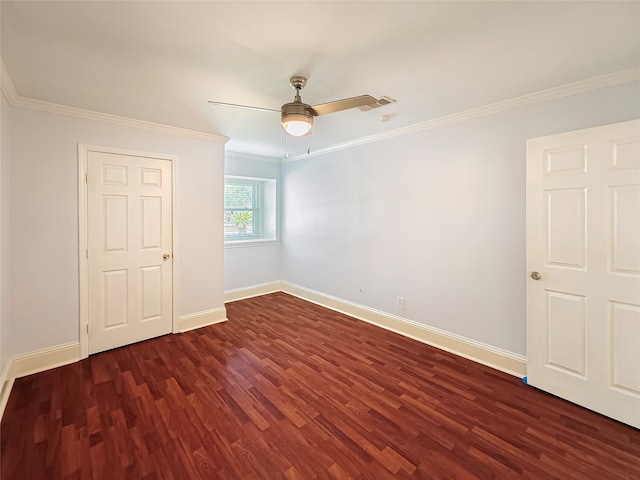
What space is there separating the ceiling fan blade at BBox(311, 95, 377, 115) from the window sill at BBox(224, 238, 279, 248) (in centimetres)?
326

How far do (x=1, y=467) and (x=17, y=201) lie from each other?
6.84 ft

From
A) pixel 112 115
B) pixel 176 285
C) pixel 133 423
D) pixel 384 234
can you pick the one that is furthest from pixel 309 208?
pixel 133 423

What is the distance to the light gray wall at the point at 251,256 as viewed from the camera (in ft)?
15.8

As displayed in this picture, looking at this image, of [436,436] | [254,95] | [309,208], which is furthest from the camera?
[309,208]

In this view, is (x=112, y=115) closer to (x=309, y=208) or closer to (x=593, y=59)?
(x=309, y=208)

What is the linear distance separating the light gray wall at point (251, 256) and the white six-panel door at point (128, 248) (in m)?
1.42

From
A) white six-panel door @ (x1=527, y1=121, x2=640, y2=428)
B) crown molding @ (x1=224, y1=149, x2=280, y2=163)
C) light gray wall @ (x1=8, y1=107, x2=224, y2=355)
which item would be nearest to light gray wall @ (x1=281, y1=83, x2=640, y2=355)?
white six-panel door @ (x1=527, y1=121, x2=640, y2=428)

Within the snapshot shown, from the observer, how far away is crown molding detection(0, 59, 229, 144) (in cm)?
222

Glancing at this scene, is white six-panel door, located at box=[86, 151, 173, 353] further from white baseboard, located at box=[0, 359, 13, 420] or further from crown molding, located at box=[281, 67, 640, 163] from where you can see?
crown molding, located at box=[281, 67, 640, 163]

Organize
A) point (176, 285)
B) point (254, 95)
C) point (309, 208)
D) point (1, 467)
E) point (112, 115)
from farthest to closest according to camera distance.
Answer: point (309, 208) → point (176, 285) → point (112, 115) → point (254, 95) → point (1, 467)

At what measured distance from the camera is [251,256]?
16.7 feet

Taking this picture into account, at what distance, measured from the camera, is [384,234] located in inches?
144

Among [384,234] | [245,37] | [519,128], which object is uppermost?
[245,37]

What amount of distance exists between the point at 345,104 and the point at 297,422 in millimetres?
2250
